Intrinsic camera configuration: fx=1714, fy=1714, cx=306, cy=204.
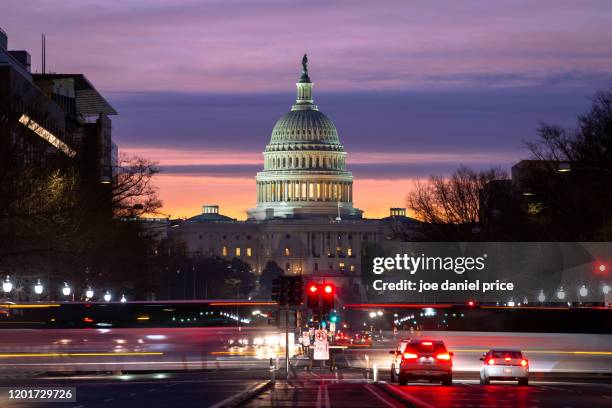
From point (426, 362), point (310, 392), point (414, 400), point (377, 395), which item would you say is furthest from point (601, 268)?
point (414, 400)

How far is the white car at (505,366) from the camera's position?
199 ft

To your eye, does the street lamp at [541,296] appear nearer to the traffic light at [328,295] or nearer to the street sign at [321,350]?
the traffic light at [328,295]

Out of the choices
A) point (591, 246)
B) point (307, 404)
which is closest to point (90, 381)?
point (307, 404)

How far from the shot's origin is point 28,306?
84.9 m

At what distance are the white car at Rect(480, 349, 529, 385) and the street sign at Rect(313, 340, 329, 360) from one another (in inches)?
463

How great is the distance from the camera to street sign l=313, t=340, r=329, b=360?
71688 millimetres

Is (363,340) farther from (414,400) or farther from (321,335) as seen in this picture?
(414,400)

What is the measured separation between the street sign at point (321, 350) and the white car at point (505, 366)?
38.6 feet

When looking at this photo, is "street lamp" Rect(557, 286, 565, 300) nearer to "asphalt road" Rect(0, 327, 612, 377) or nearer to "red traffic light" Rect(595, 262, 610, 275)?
"asphalt road" Rect(0, 327, 612, 377)

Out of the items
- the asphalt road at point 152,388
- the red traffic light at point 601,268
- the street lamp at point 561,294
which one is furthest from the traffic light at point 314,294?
the street lamp at point 561,294

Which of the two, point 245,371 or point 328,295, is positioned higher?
point 328,295

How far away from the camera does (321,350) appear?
236 feet

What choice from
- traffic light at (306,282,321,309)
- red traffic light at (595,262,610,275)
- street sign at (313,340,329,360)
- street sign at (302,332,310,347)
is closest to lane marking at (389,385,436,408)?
street sign at (313,340,329,360)

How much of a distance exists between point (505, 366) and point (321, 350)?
12.9 metres
